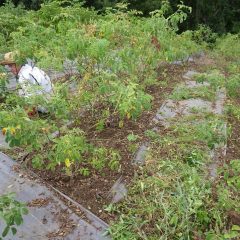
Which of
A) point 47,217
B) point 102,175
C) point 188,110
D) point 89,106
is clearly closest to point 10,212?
point 47,217

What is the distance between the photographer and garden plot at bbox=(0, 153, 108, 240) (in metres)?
2.64

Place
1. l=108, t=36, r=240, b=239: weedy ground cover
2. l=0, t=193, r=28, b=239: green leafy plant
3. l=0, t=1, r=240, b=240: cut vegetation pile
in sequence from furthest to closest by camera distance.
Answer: l=0, t=1, r=240, b=240: cut vegetation pile < l=108, t=36, r=240, b=239: weedy ground cover < l=0, t=193, r=28, b=239: green leafy plant

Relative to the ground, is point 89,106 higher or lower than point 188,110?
higher

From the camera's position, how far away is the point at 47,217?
279 centimetres

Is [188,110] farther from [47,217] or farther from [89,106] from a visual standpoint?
[47,217]

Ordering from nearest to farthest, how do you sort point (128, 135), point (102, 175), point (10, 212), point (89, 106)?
1. point (10, 212)
2. point (102, 175)
3. point (128, 135)
4. point (89, 106)

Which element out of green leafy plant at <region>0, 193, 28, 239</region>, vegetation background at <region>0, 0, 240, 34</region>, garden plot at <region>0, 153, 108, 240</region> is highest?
green leafy plant at <region>0, 193, 28, 239</region>

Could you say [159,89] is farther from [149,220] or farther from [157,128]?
[149,220]

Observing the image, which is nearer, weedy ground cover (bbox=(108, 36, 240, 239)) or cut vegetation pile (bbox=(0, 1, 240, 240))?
weedy ground cover (bbox=(108, 36, 240, 239))

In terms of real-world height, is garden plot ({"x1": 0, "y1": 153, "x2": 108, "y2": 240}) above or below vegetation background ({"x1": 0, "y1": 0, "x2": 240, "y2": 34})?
above

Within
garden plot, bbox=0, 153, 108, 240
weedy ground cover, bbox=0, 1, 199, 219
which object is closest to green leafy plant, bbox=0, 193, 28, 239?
garden plot, bbox=0, 153, 108, 240

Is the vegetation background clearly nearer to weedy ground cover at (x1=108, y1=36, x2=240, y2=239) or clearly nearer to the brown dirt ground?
the brown dirt ground

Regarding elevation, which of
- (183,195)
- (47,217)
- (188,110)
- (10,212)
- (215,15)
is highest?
(10,212)

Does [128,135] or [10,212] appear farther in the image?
[128,135]
